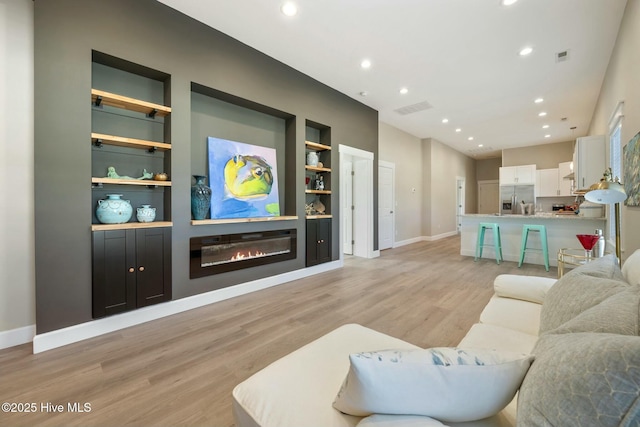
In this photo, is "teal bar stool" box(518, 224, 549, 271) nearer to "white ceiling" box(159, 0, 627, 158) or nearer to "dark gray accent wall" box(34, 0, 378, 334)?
"white ceiling" box(159, 0, 627, 158)

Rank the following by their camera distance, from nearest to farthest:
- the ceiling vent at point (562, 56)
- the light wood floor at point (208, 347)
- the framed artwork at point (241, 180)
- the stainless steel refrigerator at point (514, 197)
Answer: the light wood floor at point (208, 347) → the framed artwork at point (241, 180) → the ceiling vent at point (562, 56) → the stainless steel refrigerator at point (514, 197)

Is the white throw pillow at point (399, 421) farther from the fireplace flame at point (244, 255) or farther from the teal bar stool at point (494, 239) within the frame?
the teal bar stool at point (494, 239)

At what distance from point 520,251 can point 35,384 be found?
22.2 feet

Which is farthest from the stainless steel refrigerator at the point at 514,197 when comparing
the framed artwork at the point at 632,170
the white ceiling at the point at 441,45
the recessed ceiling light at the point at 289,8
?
the recessed ceiling light at the point at 289,8

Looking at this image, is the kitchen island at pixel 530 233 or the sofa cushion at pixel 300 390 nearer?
the sofa cushion at pixel 300 390

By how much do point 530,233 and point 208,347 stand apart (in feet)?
19.6

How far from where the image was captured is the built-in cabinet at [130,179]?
7.94ft

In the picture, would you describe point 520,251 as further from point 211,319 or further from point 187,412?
point 187,412

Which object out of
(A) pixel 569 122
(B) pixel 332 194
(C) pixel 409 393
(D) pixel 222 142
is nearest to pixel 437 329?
(C) pixel 409 393

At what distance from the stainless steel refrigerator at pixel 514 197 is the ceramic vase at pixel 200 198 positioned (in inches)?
366

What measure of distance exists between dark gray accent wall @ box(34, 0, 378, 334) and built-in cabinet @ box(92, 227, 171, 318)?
0.10 m

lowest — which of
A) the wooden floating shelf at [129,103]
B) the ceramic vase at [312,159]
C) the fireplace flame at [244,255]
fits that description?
the fireplace flame at [244,255]

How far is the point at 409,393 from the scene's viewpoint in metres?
0.69

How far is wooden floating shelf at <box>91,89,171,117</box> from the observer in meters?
2.43
